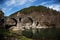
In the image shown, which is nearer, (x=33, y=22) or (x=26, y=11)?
(x=33, y=22)

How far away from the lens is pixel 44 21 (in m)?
136

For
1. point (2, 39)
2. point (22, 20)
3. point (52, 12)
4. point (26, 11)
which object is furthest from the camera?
point (26, 11)

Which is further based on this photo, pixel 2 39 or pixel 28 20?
pixel 28 20

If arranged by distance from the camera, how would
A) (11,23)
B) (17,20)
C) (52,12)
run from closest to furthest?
1. (11,23)
2. (17,20)
3. (52,12)

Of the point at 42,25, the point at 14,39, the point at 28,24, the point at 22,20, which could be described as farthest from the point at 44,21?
the point at 14,39

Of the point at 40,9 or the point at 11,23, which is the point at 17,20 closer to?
the point at 11,23

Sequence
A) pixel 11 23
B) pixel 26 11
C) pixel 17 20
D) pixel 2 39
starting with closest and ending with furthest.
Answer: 1. pixel 2 39
2. pixel 11 23
3. pixel 17 20
4. pixel 26 11

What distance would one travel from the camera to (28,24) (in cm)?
11694

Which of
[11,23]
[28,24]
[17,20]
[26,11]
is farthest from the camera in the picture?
[26,11]

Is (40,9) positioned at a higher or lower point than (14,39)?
higher

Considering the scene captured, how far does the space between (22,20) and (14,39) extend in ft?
273

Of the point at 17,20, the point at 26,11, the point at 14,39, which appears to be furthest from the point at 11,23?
the point at 26,11

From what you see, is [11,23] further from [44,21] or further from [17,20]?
[44,21]

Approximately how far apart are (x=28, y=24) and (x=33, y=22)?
4.50 meters
